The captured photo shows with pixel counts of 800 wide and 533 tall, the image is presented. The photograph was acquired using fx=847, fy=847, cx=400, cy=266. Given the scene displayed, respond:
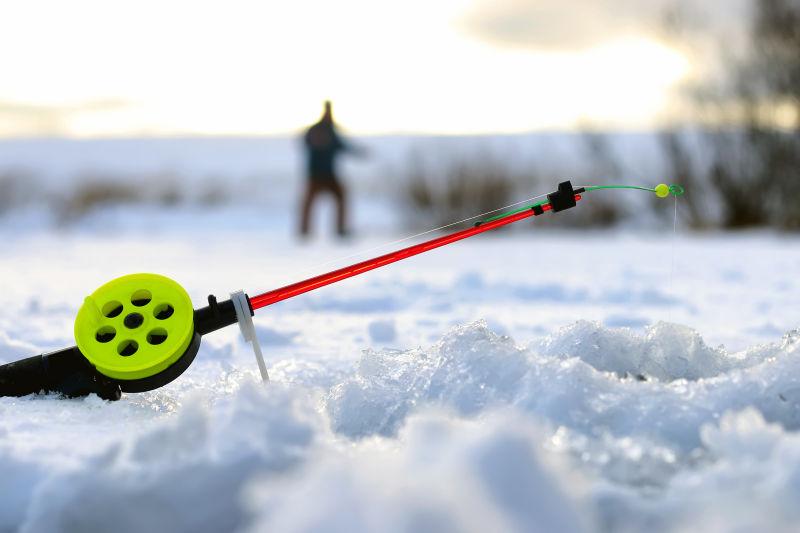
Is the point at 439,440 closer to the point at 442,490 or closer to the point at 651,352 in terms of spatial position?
the point at 442,490

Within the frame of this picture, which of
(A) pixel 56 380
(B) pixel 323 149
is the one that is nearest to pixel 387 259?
(A) pixel 56 380

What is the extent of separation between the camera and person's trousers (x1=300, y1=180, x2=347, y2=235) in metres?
10.0

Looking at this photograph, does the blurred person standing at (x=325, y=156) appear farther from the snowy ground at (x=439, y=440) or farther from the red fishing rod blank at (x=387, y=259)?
the red fishing rod blank at (x=387, y=259)

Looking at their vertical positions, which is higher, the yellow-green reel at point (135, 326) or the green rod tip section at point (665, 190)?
the green rod tip section at point (665, 190)

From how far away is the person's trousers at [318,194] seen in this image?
10.0 m

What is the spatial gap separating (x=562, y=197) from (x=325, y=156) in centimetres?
776

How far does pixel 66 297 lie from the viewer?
5090mm

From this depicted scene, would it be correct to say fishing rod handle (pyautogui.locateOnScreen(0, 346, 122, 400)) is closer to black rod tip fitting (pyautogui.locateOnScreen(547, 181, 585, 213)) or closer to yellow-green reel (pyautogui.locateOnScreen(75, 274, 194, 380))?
yellow-green reel (pyautogui.locateOnScreen(75, 274, 194, 380))

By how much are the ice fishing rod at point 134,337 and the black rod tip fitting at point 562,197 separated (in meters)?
0.20

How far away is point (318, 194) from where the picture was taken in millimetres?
10195

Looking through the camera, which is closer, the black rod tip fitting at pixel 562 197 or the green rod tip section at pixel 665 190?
the green rod tip section at pixel 665 190

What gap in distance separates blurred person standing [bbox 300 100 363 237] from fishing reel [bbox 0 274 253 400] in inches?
302

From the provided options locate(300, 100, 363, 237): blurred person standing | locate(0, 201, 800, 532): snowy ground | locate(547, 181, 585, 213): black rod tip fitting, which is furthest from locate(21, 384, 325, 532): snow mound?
locate(300, 100, 363, 237): blurred person standing

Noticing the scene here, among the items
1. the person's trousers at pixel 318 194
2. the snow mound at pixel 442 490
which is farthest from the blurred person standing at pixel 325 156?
the snow mound at pixel 442 490
